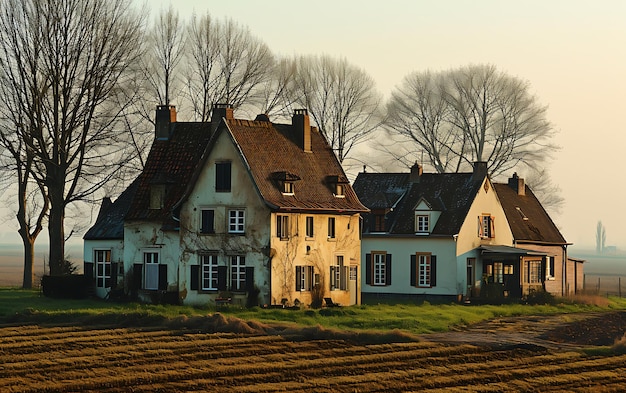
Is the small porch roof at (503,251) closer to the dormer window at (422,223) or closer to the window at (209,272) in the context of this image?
the dormer window at (422,223)

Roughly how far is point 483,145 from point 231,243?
34521 millimetres

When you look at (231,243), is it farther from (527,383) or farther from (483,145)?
(483,145)

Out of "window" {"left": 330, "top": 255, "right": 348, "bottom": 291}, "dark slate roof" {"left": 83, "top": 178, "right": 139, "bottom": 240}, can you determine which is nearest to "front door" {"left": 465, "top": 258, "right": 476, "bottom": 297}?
"window" {"left": 330, "top": 255, "right": 348, "bottom": 291}

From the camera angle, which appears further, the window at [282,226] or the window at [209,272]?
the window at [209,272]

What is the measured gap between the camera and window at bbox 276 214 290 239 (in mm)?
57025

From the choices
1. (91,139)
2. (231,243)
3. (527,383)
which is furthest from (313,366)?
(91,139)

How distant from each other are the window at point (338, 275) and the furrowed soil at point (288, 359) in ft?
36.8

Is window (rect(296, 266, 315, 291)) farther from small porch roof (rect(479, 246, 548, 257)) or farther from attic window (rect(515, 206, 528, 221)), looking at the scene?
attic window (rect(515, 206, 528, 221))

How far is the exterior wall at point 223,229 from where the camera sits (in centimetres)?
5662

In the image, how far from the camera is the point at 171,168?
60.7 meters

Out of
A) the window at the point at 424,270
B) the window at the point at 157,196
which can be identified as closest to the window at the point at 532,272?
the window at the point at 424,270

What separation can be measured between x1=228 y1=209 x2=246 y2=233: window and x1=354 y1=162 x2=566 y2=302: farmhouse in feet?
41.7

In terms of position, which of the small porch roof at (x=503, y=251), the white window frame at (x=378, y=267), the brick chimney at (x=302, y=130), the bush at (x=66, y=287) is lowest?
the bush at (x=66, y=287)

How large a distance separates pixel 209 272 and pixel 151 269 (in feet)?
11.7
